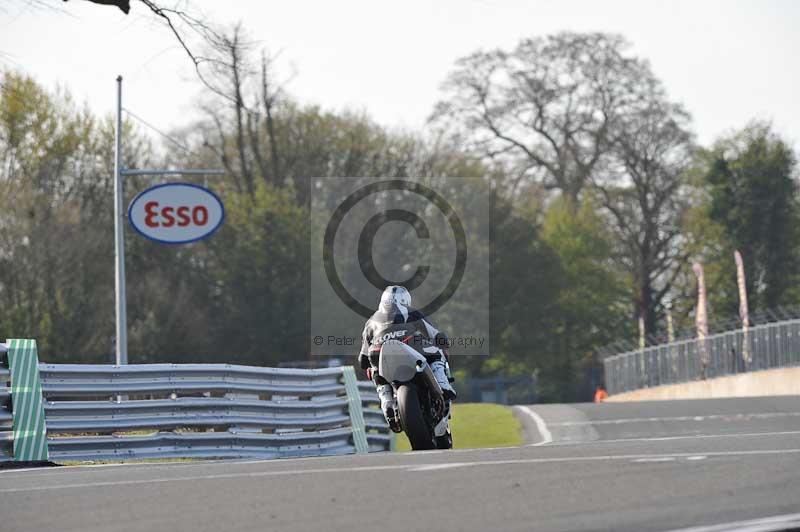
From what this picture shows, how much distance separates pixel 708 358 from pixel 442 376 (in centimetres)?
3073

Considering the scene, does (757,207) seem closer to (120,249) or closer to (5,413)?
(120,249)

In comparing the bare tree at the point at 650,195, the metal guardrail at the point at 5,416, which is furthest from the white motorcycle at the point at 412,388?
the bare tree at the point at 650,195

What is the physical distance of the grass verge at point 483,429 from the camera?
2388cm

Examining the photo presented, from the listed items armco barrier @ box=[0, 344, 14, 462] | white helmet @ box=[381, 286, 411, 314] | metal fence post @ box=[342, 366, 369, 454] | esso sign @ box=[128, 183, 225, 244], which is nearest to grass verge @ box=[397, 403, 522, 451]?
metal fence post @ box=[342, 366, 369, 454]

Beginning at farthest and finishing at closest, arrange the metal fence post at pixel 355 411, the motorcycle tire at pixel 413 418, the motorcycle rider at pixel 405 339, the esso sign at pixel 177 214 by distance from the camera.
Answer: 1. the esso sign at pixel 177 214
2. the metal fence post at pixel 355 411
3. the motorcycle rider at pixel 405 339
4. the motorcycle tire at pixel 413 418

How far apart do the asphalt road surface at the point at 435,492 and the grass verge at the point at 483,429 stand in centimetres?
1246

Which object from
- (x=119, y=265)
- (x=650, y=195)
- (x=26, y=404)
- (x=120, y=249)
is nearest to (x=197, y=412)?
(x=26, y=404)

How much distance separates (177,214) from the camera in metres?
26.5

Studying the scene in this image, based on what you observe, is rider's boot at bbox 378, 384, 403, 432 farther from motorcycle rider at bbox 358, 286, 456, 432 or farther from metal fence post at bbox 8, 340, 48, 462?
metal fence post at bbox 8, 340, 48, 462

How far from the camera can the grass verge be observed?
2388 centimetres

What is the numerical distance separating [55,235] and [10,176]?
276 cm

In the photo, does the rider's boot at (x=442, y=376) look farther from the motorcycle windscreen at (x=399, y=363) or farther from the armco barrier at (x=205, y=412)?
the armco barrier at (x=205, y=412)

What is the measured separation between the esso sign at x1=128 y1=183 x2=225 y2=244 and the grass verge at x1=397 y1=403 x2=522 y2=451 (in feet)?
16.2

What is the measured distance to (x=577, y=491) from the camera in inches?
312
